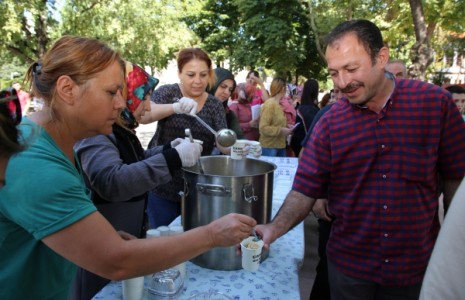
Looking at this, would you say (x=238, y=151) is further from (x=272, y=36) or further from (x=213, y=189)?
(x=272, y=36)

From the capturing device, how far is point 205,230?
1.07 m

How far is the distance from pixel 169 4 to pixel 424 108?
13.6m

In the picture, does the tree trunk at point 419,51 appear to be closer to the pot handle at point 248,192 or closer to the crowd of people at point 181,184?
the crowd of people at point 181,184

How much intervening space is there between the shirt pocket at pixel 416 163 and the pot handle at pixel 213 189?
0.71 metres

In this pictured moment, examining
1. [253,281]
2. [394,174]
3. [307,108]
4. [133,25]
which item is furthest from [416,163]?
[133,25]

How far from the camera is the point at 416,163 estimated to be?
143 centimetres

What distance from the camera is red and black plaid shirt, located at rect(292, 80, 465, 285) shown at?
56.6 inches

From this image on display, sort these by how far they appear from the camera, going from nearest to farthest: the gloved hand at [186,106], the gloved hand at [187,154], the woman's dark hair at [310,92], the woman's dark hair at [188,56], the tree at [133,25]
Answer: the gloved hand at [187,154] < the gloved hand at [186,106] < the woman's dark hair at [188,56] < the woman's dark hair at [310,92] < the tree at [133,25]

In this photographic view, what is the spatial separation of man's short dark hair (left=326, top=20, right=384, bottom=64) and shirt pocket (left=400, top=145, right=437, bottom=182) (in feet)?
1.30

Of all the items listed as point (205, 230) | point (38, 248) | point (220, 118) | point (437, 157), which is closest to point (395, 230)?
point (437, 157)

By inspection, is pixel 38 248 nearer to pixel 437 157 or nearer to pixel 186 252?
pixel 186 252

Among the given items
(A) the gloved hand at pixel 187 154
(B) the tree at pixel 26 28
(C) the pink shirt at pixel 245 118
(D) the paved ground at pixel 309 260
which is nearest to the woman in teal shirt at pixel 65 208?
(A) the gloved hand at pixel 187 154

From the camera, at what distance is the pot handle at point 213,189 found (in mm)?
1287

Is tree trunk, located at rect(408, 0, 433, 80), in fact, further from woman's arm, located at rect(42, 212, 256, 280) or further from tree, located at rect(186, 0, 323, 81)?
woman's arm, located at rect(42, 212, 256, 280)
